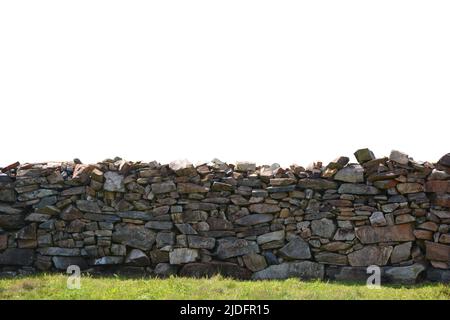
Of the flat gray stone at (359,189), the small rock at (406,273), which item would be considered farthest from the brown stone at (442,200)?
the small rock at (406,273)

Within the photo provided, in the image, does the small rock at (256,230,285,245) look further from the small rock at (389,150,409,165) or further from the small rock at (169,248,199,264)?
the small rock at (389,150,409,165)

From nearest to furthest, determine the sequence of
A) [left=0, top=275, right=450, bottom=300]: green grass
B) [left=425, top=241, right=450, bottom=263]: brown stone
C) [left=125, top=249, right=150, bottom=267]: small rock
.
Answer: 1. [left=0, top=275, right=450, bottom=300]: green grass
2. [left=425, top=241, right=450, bottom=263]: brown stone
3. [left=125, top=249, right=150, bottom=267]: small rock

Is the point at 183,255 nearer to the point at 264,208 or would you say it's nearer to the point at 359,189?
the point at 264,208

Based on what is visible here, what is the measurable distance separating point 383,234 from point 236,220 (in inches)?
129

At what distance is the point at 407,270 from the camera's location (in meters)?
10.8

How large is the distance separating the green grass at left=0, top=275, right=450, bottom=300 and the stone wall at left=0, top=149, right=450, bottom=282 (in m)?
0.81

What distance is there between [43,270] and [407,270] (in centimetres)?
820

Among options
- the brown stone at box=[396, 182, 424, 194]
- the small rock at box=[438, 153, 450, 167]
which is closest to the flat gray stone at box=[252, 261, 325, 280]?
the brown stone at box=[396, 182, 424, 194]

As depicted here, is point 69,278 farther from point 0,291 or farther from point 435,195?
point 435,195

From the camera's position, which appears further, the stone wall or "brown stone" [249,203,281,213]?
"brown stone" [249,203,281,213]

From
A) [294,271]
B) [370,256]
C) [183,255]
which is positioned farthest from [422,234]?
[183,255]

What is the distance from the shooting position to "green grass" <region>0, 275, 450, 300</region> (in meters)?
8.66
